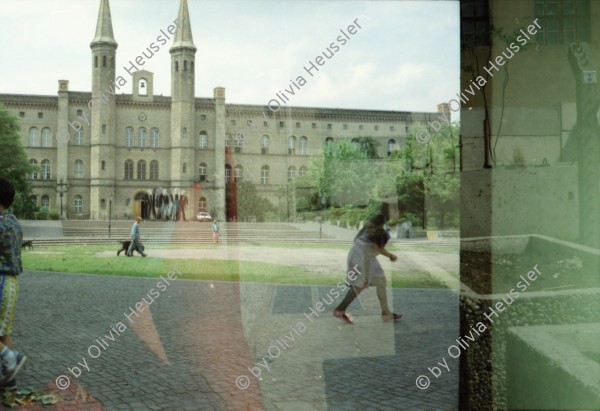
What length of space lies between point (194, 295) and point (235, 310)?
1.81 meters

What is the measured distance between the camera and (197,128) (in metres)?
57.8

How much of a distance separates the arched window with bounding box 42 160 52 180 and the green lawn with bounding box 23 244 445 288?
38.0m

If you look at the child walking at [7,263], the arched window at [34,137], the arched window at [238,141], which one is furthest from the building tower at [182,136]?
the child walking at [7,263]

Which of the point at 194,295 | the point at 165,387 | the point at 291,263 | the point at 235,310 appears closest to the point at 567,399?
the point at 165,387

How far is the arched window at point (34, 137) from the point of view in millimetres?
52562

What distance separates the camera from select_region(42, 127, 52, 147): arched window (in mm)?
53125

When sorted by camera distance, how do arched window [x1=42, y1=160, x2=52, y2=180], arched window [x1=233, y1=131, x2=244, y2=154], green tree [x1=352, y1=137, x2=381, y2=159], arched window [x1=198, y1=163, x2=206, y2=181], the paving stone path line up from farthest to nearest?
arched window [x1=198, y1=163, x2=206, y2=181], arched window [x1=42, y1=160, x2=52, y2=180], arched window [x1=233, y1=131, x2=244, y2=154], green tree [x1=352, y1=137, x2=381, y2=159], the paving stone path

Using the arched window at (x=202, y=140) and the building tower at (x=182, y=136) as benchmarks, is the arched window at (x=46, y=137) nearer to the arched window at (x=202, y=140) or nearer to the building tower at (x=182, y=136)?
the building tower at (x=182, y=136)

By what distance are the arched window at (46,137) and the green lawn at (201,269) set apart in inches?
1501

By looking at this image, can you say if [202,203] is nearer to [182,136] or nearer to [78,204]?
[182,136]

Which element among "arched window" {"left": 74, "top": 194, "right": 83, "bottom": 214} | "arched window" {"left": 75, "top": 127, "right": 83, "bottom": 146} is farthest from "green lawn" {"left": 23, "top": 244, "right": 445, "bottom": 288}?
"arched window" {"left": 75, "top": 127, "right": 83, "bottom": 146}

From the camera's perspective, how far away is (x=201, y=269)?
14867mm

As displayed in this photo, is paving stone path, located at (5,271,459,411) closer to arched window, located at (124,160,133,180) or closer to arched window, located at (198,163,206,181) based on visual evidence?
arched window, located at (198,163,206,181)

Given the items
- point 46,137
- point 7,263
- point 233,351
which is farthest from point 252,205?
point 46,137
